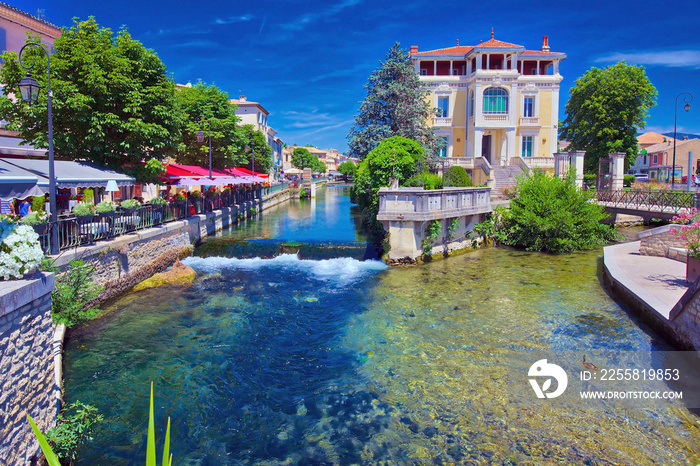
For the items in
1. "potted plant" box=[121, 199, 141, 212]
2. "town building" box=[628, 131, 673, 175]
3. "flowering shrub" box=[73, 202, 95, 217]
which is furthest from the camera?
"town building" box=[628, 131, 673, 175]

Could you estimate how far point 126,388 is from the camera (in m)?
8.13

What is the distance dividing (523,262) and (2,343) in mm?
17561

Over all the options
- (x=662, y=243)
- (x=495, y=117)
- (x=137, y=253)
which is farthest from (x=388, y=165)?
(x=495, y=117)

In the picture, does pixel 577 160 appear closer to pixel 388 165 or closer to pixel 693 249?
pixel 388 165

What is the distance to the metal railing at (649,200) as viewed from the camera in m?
21.2

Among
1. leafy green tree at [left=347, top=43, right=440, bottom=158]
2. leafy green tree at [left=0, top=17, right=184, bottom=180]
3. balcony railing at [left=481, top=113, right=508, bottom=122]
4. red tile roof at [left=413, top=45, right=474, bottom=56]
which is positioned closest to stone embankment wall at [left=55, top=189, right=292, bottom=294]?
leafy green tree at [left=0, top=17, right=184, bottom=180]

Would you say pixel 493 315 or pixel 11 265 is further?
pixel 493 315

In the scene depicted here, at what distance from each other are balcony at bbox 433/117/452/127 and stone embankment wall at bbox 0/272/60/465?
37.3 metres

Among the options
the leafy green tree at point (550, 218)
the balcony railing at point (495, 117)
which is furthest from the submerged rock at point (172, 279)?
the balcony railing at point (495, 117)

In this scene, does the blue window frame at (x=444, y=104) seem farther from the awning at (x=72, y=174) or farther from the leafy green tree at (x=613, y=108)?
the awning at (x=72, y=174)

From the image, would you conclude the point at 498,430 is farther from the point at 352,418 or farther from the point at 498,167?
the point at 498,167

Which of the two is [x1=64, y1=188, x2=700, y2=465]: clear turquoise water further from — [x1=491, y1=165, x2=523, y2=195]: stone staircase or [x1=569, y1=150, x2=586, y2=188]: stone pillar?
[x1=491, y1=165, x2=523, y2=195]: stone staircase

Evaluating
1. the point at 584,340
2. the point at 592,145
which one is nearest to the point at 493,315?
the point at 584,340

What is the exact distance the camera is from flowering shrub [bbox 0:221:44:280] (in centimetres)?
599
